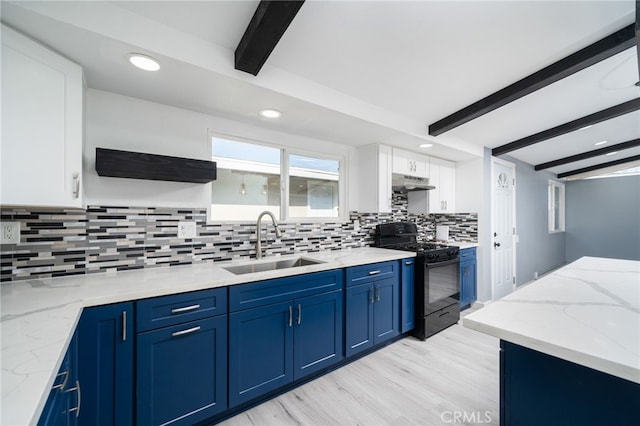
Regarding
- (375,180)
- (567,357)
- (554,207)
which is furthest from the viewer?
(554,207)

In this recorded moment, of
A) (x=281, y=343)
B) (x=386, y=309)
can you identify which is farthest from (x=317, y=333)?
(x=386, y=309)

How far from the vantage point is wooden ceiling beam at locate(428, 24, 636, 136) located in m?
1.76

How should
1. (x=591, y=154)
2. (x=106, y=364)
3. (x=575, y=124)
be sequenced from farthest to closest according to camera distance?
(x=591, y=154) → (x=575, y=124) → (x=106, y=364)

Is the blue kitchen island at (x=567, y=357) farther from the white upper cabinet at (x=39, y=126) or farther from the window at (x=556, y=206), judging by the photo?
the window at (x=556, y=206)

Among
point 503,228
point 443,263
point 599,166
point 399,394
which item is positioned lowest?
point 399,394

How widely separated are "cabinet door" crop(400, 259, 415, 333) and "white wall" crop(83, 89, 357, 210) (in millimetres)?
2041

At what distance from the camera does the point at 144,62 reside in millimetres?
1417

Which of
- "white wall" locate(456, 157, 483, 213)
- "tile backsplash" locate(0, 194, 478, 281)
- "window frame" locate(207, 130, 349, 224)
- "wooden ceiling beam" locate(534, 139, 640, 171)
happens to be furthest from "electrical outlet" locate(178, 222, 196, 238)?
"wooden ceiling beam" locate(534, 139, 640, 171)

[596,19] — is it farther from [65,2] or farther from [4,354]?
[4,354]

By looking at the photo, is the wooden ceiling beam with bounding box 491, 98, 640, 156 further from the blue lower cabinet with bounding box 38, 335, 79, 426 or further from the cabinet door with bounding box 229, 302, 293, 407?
the blue lower cabinet with bounding box 38, 335, 79, 426

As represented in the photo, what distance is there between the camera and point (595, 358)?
755 mm

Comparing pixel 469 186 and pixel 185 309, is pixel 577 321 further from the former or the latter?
pixel 469 186

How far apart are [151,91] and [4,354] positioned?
1.59 metres

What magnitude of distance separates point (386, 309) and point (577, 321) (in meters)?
1.65
